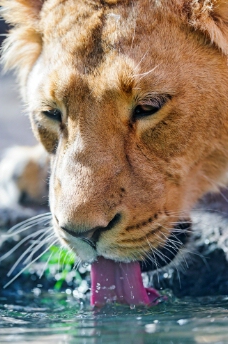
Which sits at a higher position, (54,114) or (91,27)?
(91,27)

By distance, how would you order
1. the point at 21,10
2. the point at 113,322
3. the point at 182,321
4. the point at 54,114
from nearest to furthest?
the point at 182,321, the point at 113,322, the point at 54,114, the point at 21,10

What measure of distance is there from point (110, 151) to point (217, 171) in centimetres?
76

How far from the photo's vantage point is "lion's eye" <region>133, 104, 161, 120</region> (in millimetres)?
3286

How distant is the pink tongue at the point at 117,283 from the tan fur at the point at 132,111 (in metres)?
0.12

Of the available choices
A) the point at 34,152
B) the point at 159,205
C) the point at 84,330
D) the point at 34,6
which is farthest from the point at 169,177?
the point at 34,152

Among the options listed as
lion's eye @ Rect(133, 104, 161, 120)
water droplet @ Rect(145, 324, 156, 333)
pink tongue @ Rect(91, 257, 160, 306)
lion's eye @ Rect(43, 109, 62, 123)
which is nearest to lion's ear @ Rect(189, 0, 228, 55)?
lion's eye @ Rect(133, 104, 161, 120)

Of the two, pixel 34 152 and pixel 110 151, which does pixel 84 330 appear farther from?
pixel 34 152

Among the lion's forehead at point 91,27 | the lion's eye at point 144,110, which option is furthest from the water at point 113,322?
the lion's forehead at point 91,27

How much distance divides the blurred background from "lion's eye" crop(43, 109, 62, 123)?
2.59 meters

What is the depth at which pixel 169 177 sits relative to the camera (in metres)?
3.42

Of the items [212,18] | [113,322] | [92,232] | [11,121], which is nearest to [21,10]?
[212,18]

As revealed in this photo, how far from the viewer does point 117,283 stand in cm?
334

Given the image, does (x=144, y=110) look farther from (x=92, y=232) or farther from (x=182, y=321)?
(x=182, y=321)

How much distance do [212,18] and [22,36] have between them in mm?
1157
